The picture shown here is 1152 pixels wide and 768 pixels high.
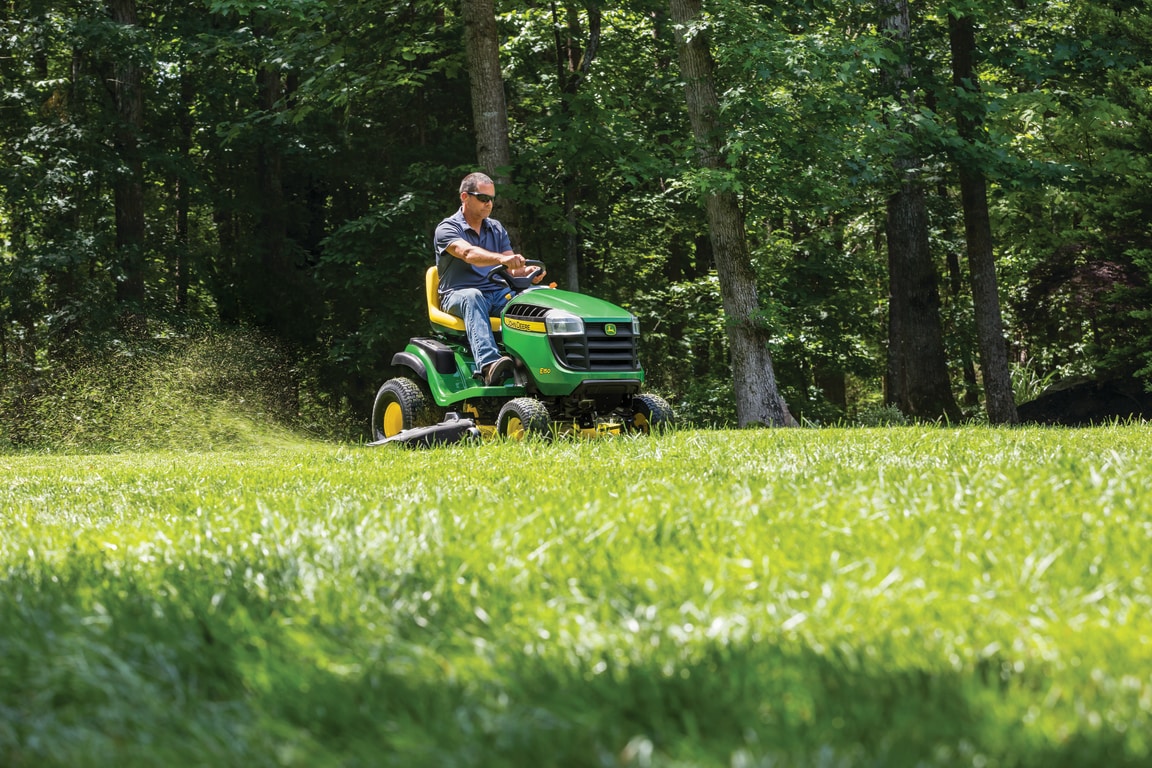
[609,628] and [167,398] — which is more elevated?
[167,398]

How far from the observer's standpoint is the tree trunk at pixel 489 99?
14.5m

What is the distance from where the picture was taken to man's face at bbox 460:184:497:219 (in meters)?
9.51

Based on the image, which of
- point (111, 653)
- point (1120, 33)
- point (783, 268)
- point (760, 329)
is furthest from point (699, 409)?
point (111, 653)

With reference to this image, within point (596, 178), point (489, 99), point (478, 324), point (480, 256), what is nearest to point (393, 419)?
point (478, 324)

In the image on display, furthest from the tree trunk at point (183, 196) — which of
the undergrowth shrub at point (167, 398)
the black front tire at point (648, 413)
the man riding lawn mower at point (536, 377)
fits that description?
the black front tire at point (648, 413)

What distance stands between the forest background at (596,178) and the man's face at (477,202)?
2.80m

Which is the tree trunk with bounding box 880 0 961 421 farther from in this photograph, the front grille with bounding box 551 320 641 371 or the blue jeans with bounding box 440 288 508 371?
the blue jeans with bounding box 440 288 508 371

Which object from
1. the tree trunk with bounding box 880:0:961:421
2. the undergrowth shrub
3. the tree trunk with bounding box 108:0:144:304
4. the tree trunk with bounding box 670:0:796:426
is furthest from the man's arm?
the tree trunk with bounding box 108:0:144:304

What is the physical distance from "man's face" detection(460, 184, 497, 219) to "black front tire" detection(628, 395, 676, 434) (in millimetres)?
1909

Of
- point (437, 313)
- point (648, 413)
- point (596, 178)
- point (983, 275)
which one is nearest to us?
point (648, 413)

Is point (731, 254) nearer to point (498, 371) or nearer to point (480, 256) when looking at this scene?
point (480, 256)

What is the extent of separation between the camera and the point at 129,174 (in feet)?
60.8

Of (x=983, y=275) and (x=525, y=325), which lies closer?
(x=525, y=325)

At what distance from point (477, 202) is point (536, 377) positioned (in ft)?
5.13
